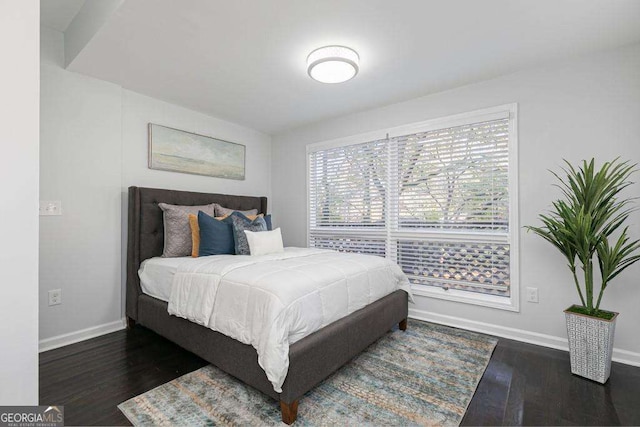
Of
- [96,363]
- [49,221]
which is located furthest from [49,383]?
[49,221]

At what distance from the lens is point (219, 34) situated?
2061mm

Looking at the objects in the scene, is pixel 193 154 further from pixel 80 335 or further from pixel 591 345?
pixel 591 345

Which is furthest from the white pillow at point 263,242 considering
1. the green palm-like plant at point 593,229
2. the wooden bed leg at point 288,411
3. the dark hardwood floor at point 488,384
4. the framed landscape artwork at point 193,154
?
the green palm-like plant at point 593,229

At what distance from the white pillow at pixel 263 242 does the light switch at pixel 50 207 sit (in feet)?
5.08

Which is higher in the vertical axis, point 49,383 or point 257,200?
point 257,200

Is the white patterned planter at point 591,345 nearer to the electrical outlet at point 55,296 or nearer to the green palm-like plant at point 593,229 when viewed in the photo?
the green palm-like plant at point 593,229

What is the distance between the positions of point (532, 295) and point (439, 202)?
1.12m

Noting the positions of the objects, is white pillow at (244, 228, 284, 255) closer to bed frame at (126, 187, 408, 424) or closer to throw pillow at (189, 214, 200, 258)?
throw pillow at (189, 214, 200, 258)

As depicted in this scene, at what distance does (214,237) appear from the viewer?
2811 millimetres

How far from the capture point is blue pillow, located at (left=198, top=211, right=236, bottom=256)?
2.80 meters

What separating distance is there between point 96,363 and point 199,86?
98.1 inches

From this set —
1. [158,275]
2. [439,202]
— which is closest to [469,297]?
[439,202]

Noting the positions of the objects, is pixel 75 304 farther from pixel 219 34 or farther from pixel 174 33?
pixel 219 34

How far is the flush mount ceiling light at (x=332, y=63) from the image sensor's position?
2.22m
